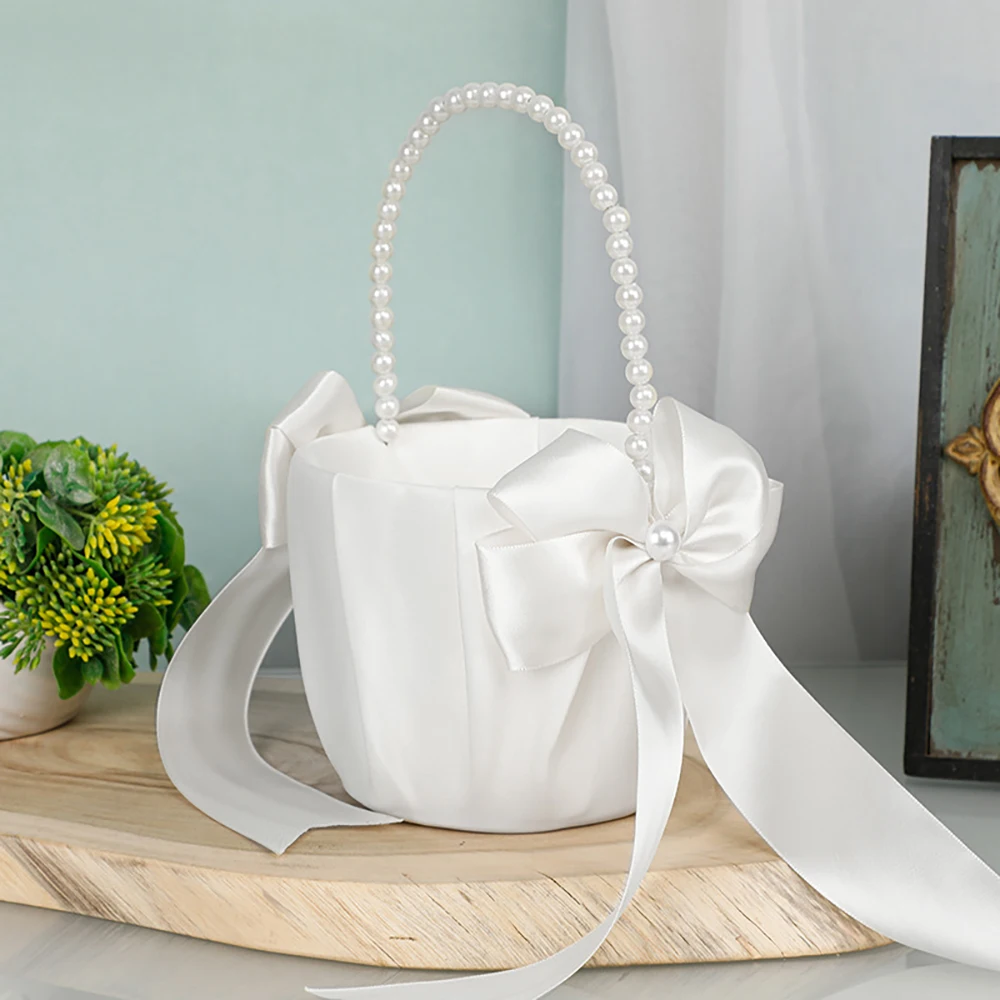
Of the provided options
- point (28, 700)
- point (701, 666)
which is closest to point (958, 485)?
point (701, 666)

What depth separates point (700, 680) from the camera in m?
0.57

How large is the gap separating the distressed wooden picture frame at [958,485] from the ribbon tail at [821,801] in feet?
0.50

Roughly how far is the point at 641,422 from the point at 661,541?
6 centimetres

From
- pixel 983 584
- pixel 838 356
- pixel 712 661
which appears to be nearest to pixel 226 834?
pixel 712 661

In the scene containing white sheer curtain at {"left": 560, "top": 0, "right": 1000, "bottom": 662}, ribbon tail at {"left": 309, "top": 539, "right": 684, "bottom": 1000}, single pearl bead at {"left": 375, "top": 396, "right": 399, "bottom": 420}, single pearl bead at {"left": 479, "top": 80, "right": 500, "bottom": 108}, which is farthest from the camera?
white sheer curtain at {"left": 560, "top": 0, "right": 1000, "bottom": 662}

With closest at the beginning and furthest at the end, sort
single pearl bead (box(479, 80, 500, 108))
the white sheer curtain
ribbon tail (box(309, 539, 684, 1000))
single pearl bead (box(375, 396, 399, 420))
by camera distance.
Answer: ribbon tail (box(309, 539, 684, 1000)) → single pearl bead (box(479, 80, 500, 108)) → single pearl bead (box(375, 396, 399, 420)) → the white sheer curtain

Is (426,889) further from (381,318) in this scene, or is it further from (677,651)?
(381,318)

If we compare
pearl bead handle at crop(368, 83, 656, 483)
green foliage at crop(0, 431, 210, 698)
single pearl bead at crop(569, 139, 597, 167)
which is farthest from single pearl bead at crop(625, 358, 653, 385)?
green foliage at crop(0, 431, 210, 698)

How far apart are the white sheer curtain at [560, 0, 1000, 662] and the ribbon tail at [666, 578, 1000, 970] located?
335mm

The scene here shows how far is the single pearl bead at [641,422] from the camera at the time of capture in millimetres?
537

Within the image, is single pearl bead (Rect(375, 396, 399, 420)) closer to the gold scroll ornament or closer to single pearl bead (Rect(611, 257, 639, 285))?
single pearl bead (Rect(611, 257, 639, 285))

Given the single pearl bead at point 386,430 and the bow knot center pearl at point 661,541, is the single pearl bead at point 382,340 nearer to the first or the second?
the single pearl bead at point 386,430

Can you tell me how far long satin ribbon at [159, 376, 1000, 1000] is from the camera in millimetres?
508

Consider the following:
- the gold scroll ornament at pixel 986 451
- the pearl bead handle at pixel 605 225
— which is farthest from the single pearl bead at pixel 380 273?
the gold scroll ornament at pixel 986 451
